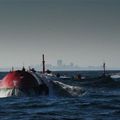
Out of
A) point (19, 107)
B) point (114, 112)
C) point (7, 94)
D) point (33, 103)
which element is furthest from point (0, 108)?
point (7, 94)

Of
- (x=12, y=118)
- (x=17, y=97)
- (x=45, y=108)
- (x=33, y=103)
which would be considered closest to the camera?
(x=12, y=118)

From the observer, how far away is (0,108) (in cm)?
4225

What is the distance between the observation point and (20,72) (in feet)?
193

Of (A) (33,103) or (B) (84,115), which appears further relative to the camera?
(A) (33,103)

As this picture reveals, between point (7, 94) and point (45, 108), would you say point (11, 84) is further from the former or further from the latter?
point (45, 108)

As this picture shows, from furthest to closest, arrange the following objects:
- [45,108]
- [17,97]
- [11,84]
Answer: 1. [11,84]
2. [17,97]
3. [45,108]

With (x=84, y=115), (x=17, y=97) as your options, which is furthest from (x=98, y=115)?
(x=17, y=97)

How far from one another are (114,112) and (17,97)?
17.0 m

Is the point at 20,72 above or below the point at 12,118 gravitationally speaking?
above

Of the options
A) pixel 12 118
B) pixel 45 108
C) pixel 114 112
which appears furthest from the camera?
pixel 45 108

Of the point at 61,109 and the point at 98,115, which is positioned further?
the point at 61,109

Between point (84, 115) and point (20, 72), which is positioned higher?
point (20, 72)

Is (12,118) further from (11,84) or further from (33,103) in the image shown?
(11,84)

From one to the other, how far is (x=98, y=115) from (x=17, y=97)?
1838 cm
